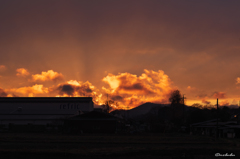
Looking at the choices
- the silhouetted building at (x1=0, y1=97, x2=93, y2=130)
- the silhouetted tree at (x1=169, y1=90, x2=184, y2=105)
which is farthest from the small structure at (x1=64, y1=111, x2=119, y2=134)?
the silhouetted tree at (x1=169, y1=90, x2=184, y2=105)

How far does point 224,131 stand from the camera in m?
58.5

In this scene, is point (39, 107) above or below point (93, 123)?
above

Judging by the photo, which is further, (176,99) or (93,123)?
(176,99)

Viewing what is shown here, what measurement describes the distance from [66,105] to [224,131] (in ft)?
185

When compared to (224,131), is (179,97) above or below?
above

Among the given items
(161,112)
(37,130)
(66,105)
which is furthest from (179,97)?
(37,130)

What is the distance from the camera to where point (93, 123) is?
65938 mm

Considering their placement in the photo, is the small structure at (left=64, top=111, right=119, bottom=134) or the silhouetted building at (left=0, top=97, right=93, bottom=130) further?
the silhouetted building at (left=0, top=97, right=93, bottom=130)

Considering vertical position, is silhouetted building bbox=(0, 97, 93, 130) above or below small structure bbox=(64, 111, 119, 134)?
above

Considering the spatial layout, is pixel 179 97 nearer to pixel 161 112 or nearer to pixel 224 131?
pixel 161 112

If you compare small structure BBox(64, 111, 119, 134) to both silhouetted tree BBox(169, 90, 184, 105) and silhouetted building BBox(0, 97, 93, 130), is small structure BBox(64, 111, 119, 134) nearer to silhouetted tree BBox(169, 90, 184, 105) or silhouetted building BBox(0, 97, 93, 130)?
silhouetted building BBox(0, 97, 93, 130)

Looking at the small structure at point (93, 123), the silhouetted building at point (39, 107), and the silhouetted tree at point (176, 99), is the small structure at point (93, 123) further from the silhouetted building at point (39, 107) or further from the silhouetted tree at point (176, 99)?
the silhouetted tree at point (176, 99)

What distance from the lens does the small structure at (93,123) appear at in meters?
65.3

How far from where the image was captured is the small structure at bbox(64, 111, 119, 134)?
214 ft
